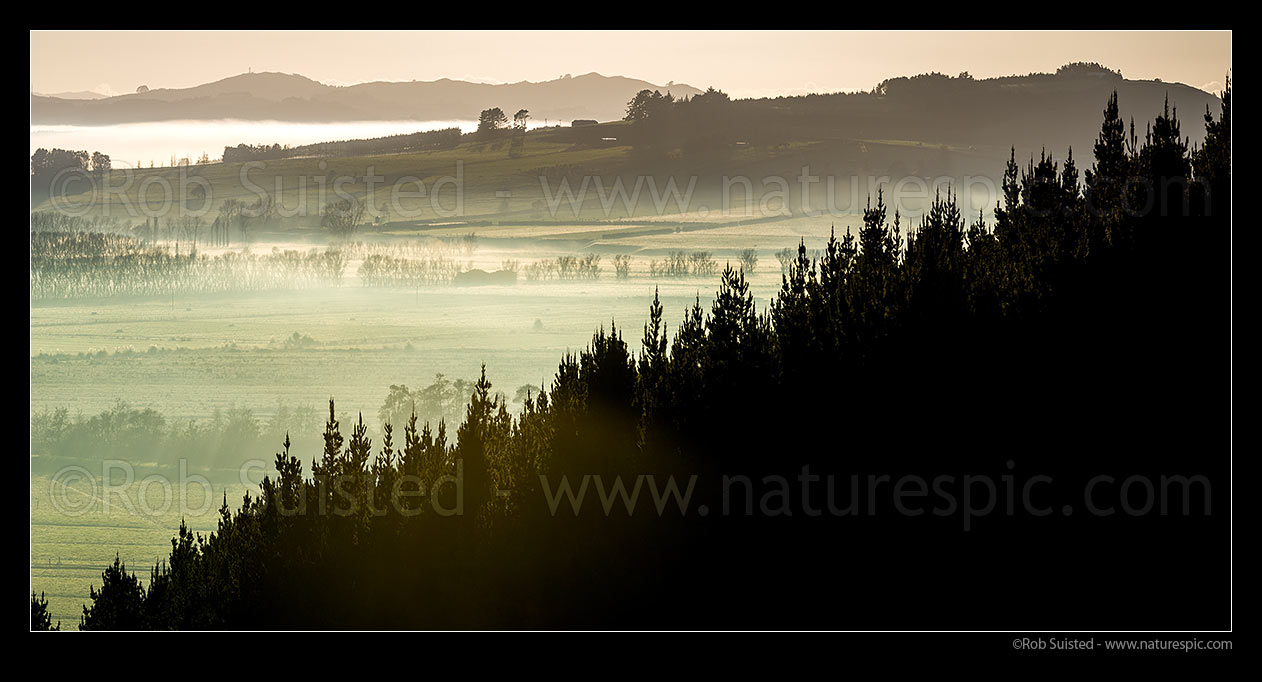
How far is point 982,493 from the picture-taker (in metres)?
16.8

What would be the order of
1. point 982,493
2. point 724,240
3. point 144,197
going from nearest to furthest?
point 982,493 < point 724,240 < point 144,197

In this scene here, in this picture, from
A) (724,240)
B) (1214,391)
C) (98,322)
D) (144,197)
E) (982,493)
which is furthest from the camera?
(98,322)

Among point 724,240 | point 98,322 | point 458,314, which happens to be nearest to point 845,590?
point 724,240

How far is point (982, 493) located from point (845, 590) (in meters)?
2.98

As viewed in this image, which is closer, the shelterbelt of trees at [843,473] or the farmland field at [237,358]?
the shelterbelt of trees at [843,473]

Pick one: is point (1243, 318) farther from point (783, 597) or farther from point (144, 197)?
point (144, 197)

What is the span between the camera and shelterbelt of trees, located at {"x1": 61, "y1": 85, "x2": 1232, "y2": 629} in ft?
50.9

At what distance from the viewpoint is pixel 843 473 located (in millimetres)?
17016

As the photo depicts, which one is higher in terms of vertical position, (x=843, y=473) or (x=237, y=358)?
(x=237, y=358)

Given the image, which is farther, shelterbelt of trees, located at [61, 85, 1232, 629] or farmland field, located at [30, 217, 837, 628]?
farmland field, located at [30, 217, 837, 628]

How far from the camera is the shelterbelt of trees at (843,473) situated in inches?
611

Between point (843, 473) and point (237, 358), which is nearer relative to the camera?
point (843, 473)

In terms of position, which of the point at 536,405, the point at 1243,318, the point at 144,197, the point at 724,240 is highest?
the point at 144,197

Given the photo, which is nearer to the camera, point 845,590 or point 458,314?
point 845,590
